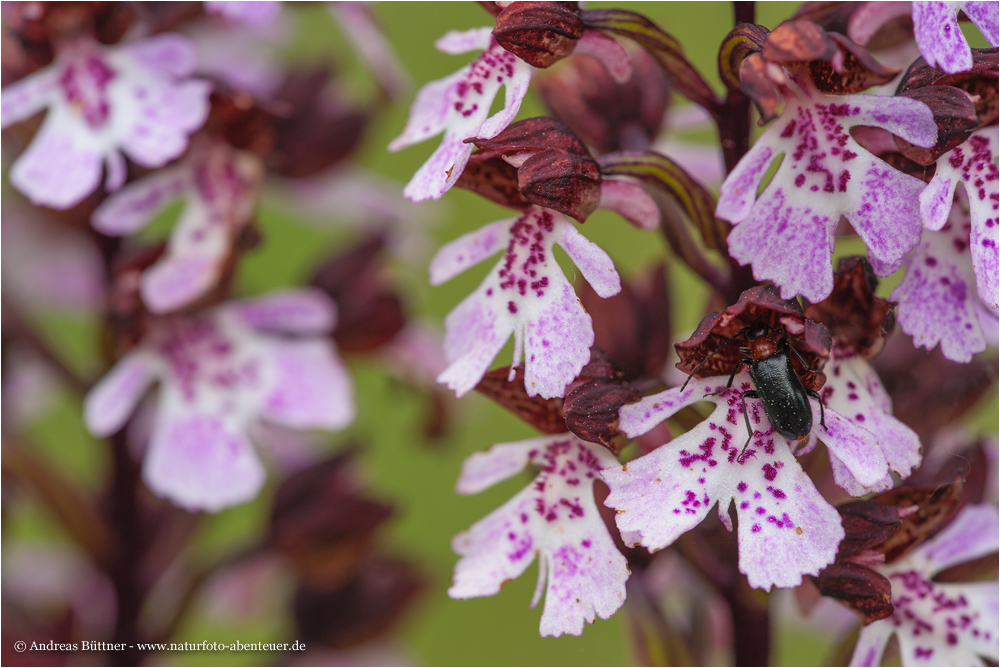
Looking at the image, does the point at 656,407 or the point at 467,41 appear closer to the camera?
the point at 656,407

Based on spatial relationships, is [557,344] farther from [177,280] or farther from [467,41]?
[177,280]

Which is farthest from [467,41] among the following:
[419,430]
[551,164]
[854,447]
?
[419,430]

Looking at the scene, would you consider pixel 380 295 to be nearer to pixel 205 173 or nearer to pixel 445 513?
pixel 205 173

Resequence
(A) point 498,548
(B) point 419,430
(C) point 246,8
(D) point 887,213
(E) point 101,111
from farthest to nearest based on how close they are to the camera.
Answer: (B) point 419,430 → (E) point 101,111 → (C) point 246,8 → (A) point 498,548 → (D) point 887,213

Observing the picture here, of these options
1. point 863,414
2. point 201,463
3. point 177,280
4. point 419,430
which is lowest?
point 419,430

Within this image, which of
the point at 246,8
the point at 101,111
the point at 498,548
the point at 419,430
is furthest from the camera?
the point at 419,430

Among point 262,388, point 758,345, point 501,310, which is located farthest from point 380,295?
point 758,345

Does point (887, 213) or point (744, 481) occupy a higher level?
point (887, 213)

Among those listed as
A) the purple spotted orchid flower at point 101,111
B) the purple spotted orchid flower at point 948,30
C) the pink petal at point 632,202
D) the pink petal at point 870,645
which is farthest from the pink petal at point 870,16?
the purple spotted orchid flower at point 101,111
